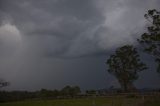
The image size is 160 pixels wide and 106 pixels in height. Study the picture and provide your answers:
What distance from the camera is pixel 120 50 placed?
8744 centimetres

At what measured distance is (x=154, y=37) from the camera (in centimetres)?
5441

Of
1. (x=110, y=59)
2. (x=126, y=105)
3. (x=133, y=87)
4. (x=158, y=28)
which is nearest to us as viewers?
(x=126, y=105)

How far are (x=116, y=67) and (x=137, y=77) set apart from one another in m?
6.24

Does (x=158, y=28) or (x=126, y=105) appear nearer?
(x=126, y=105)

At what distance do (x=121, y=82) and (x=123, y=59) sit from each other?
5.61 metres

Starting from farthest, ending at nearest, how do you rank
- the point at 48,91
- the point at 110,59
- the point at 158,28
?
1. the point at 48,91
2. the point at 110,59
3. the point at 158,28

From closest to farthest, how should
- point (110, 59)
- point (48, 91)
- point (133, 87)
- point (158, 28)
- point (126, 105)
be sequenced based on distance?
1. point (126, 105)
2. point (158, 28)
3. point (133, 87)
4. point (110, 59)
5. point (48, 91)

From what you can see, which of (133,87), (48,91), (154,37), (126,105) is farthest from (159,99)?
(48,91)

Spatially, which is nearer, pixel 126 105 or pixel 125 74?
pixel 126 105

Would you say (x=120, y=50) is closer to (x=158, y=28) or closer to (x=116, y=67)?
(x=116, y=67)

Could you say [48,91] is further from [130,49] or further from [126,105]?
[126,105]

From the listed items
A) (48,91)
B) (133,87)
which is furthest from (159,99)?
(48,91)

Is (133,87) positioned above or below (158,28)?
below

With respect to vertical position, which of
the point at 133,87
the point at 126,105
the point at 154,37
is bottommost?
the point at 126,105
